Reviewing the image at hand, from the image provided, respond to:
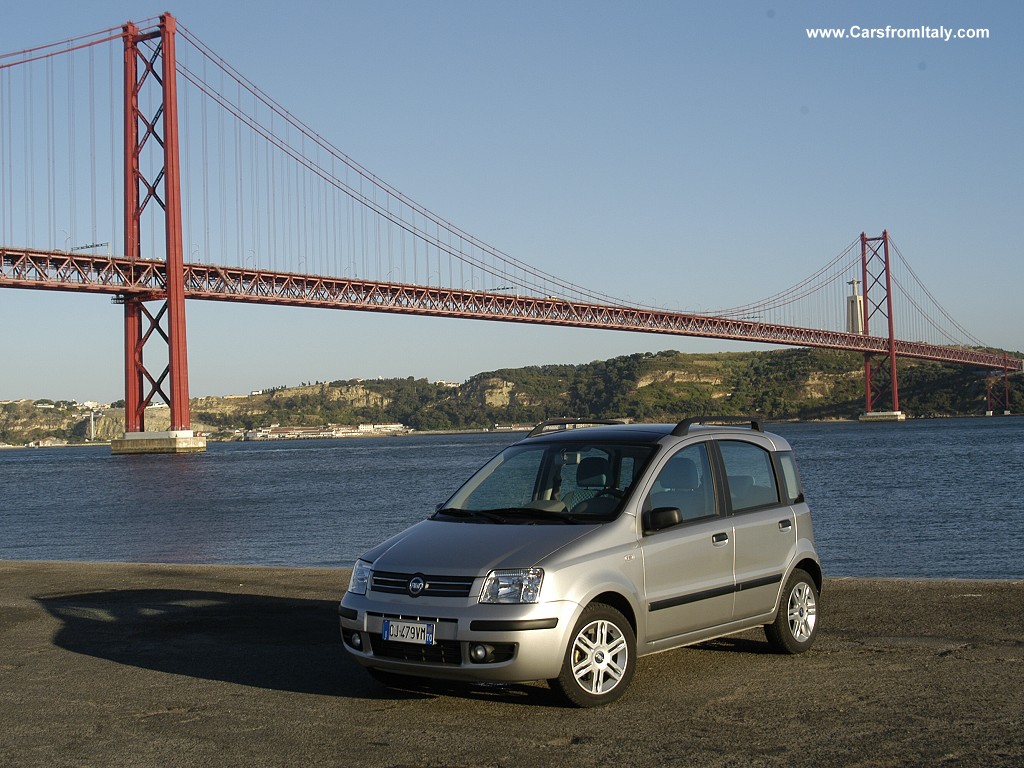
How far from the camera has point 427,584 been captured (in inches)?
241

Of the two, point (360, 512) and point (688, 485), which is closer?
point (688, 485)

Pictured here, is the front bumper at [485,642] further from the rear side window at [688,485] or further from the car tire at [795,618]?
the car tire at [795,618]

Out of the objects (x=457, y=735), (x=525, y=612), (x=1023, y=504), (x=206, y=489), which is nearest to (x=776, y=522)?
(x=525, y=612)

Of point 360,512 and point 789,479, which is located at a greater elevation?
point 789,479

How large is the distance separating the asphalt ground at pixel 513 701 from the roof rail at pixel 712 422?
1.41 m

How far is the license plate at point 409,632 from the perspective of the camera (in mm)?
6016

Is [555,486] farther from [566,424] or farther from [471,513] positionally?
[566,424]

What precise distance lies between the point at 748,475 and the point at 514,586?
2.18 metres

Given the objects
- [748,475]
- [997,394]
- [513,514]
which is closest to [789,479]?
[748,475]

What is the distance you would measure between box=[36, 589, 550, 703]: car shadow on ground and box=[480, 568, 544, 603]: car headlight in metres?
0.74

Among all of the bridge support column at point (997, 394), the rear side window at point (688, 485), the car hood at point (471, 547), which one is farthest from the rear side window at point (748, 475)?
the bridge support column at point (997, 394)

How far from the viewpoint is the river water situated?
18656 millimetres

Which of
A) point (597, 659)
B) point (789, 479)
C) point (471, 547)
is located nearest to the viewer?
point (597, 659)

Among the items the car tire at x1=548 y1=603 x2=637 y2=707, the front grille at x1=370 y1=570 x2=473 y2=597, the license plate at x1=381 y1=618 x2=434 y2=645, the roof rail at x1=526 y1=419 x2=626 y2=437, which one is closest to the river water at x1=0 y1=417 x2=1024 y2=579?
the roof rail at x1=526 y1=419 x2=626 y2=437
